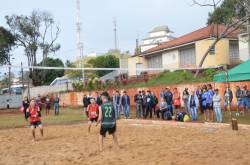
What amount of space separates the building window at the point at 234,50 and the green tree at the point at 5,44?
3127cm

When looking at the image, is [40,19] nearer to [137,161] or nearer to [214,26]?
[214,26]

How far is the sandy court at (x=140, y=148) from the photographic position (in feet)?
36.3

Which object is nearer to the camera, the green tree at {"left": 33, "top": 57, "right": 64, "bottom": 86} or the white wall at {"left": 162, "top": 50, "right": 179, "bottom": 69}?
the white wall at {"left": 162, "top": 50, "right": 179, "bottom": 69}

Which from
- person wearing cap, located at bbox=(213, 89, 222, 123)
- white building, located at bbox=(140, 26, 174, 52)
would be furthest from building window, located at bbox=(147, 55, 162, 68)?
white building, located at bbox=(140, 26, 174, 52)

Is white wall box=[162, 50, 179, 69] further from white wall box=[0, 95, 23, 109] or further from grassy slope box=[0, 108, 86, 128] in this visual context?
white wall box=[0, 95, 23, 109]

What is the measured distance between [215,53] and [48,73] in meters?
38.1

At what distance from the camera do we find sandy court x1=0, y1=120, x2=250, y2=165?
36.3 ft

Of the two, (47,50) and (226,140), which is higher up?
(47,50)

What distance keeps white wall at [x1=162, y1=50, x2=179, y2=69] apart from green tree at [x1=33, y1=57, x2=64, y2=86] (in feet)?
78.8

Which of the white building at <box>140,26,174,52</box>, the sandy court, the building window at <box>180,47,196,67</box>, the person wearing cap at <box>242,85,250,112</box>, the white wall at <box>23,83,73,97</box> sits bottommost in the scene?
the sandy court

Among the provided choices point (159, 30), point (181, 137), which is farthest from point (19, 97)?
point (159, 30)

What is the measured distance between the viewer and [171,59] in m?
47.0

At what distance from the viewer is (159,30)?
106125 mm

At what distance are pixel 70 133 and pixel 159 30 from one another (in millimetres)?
88989
